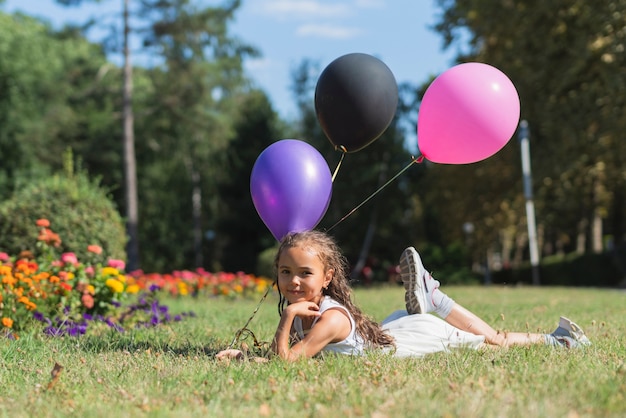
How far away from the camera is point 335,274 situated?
4.36 meters

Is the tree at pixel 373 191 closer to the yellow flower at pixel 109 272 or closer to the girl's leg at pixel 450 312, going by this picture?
the yellow flower at pixel 109 272

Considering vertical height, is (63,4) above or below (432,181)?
above

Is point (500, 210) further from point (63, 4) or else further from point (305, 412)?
point (305, 412)

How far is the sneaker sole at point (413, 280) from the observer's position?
14.7ft

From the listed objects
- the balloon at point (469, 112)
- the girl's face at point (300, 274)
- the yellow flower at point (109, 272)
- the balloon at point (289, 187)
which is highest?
the balloon at point (469, 112)

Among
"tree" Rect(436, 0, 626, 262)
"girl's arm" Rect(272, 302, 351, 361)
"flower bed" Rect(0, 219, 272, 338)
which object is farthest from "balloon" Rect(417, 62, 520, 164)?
"tree" Rect(436, 0, 626, 262)

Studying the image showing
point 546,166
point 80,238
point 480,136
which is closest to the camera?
point 480,136

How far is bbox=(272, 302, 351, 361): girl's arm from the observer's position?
3912 millimetres

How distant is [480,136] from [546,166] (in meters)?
13.2

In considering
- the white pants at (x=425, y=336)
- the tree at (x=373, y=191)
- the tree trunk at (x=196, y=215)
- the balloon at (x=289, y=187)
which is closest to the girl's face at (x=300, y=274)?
the balloon at (x=289, y=187)

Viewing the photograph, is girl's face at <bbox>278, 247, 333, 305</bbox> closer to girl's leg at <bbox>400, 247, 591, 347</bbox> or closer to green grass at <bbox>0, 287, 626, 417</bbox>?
green grass at <bbox>0, 287, 626, 417</bbox>

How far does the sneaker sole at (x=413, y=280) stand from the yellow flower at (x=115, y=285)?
9.77 feet

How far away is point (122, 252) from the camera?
10320mm

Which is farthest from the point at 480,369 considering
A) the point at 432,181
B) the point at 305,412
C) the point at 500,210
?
the point at 432,181
